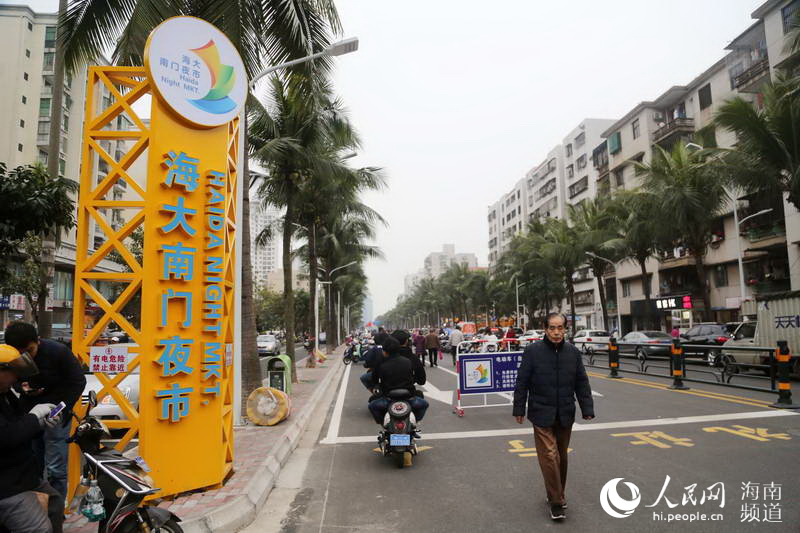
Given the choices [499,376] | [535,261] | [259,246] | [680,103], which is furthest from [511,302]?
[499,376]

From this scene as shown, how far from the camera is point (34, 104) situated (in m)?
43.4

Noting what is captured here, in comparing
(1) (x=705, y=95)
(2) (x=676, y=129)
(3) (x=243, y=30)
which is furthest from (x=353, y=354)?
(1) (x=705, y=95)

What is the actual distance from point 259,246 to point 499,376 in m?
14.5

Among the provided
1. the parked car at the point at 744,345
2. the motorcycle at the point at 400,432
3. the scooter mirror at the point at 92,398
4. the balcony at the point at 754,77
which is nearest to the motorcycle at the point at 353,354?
the parked car at the point at 744,345

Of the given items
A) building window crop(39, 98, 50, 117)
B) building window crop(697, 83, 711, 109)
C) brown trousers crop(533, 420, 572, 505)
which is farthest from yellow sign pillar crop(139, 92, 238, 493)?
building window crop(39, 98, 50, 117)

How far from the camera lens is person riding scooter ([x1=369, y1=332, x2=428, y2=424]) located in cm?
709

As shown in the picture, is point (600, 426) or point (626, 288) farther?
point (626, 288)

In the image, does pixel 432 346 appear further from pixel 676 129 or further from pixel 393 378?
pixel 676 129

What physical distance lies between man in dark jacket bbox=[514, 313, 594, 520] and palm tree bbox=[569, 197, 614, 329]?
105 feet

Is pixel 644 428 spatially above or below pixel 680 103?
below

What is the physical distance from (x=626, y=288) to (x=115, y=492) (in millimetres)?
53178

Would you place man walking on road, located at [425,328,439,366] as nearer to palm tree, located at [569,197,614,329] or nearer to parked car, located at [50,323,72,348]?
parked car, located at [50,323,72,348]

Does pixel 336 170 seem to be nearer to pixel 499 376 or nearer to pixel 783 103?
pixel 499 376

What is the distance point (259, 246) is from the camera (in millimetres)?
22391
